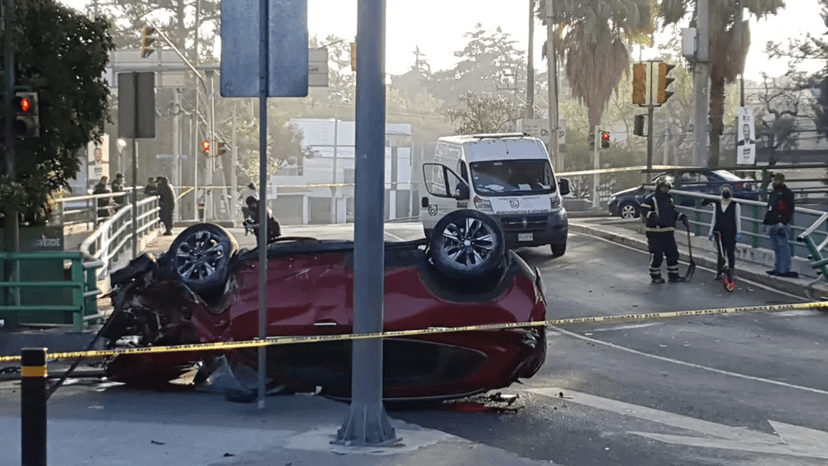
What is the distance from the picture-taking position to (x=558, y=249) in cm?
2366

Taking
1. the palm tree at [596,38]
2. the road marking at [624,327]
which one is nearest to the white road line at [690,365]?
the road marking at [624,327]

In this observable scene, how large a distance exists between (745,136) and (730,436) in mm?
21164

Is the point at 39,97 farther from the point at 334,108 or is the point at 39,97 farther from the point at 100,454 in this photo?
the point at 334,108

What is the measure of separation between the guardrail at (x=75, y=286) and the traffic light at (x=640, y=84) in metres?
16.5

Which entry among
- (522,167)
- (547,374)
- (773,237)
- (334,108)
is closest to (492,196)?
(522,167)

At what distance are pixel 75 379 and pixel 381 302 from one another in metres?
3.71

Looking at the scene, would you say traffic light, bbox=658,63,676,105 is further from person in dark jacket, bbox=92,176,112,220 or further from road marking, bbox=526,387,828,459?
road marking, bbox=526,387,828,459

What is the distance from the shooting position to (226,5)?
8742mm

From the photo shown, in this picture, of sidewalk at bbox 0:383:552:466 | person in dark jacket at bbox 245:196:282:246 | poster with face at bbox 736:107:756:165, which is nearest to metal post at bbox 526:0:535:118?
poster with face at bbox 736:107:756:165

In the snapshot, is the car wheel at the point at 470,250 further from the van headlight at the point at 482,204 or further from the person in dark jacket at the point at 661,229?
the van headlight at the point at 482,204

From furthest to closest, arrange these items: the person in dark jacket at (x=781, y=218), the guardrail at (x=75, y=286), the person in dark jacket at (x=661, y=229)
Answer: the person in dark jacket at (x=661, y=229) → the person in dark jacket at (x=781, y=218) → the guardrail at (x=75, y=286)

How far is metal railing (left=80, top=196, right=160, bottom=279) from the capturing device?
58.2 feet

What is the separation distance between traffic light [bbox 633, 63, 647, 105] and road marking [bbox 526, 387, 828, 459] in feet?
58.9

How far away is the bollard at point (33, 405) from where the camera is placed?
236 inches
